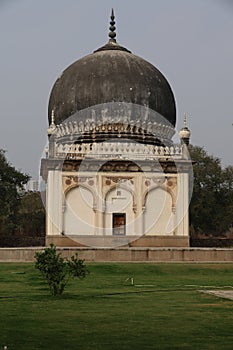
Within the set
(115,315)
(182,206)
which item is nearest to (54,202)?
(182,206)

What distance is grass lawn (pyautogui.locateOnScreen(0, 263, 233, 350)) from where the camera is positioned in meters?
5.20

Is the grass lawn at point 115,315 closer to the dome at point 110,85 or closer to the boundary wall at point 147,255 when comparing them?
the boundary wall at point 147,255

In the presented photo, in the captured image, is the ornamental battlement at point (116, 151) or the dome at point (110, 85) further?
the dome at point (110, 85)

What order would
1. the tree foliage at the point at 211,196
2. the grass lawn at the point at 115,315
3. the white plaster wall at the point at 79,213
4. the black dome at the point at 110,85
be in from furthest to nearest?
the tree foliage at the point at 211,196, the black dome at the point at 110,85, the white plaster wall at the point at 79,213, the grass lawn at the point at 115,315

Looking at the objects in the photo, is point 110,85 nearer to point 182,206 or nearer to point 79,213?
point 79,213

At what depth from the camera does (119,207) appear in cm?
1966

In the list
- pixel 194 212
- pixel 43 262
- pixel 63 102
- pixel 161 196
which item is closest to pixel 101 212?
pixel 161 196

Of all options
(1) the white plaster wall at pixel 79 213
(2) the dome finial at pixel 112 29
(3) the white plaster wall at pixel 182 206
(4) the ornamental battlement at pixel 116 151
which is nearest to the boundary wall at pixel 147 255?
(1) the white plaster wall at pixel 79 213

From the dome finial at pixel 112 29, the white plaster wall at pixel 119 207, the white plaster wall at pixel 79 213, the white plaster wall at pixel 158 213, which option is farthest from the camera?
the dome finial at pixel 112 29

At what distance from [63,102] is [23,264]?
8.70 metres

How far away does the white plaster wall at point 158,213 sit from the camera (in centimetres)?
1966

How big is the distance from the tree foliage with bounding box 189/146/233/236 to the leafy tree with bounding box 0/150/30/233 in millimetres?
8736

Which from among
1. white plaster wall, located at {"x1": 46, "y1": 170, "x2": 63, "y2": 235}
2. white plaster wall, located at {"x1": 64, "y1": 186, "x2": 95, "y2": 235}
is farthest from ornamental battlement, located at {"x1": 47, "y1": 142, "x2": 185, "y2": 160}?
white plaster wall, located at {"x1": 64, "y1": 186, "x2": 95, "y2": 235}

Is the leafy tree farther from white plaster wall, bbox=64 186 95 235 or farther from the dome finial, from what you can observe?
white plaster wall, bbox=64 186 95 235
